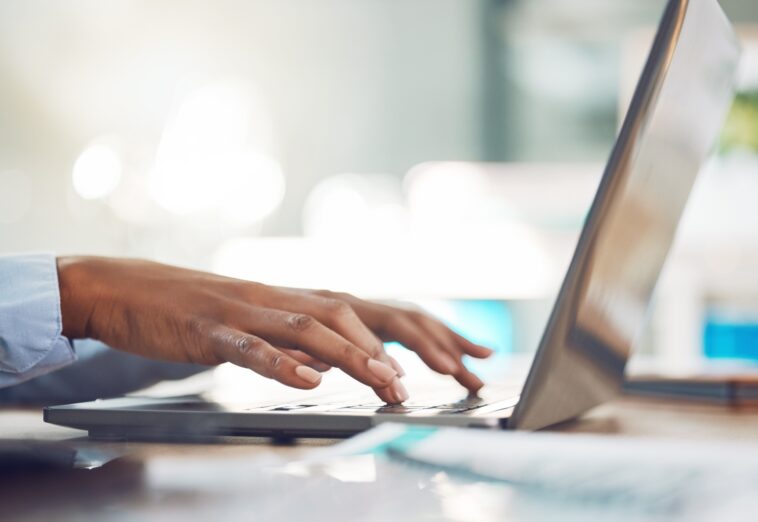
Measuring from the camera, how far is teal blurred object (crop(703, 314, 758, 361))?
3709 mm

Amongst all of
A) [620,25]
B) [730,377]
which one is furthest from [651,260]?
[620,25]

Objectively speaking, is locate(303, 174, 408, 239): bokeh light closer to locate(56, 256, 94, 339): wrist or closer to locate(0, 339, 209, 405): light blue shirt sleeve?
locate(0, 339, 209, 405): light blue shirt sleeve

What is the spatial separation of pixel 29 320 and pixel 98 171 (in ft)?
11.1

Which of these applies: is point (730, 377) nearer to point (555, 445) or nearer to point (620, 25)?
point (555, 445)

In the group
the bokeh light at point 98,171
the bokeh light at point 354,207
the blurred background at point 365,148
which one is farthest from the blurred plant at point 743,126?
the bokeh light at point 98,171

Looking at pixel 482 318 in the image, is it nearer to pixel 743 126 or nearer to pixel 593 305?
pixel 743 126

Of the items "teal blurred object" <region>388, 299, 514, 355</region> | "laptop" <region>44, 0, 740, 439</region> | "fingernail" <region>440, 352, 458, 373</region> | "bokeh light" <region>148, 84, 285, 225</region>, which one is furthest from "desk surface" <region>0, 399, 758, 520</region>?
"bokeh light" <region>148, 84, 285, 225</region>

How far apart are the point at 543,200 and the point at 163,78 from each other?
175cm

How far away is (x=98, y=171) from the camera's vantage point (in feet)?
12.4

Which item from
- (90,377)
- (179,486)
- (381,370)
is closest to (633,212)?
(381,370)

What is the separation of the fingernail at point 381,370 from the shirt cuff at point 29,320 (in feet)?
0.63

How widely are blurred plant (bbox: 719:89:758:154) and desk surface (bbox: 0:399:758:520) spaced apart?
3.48 meters

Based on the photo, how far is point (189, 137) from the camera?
161 inches

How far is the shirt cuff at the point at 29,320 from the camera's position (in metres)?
0.55
